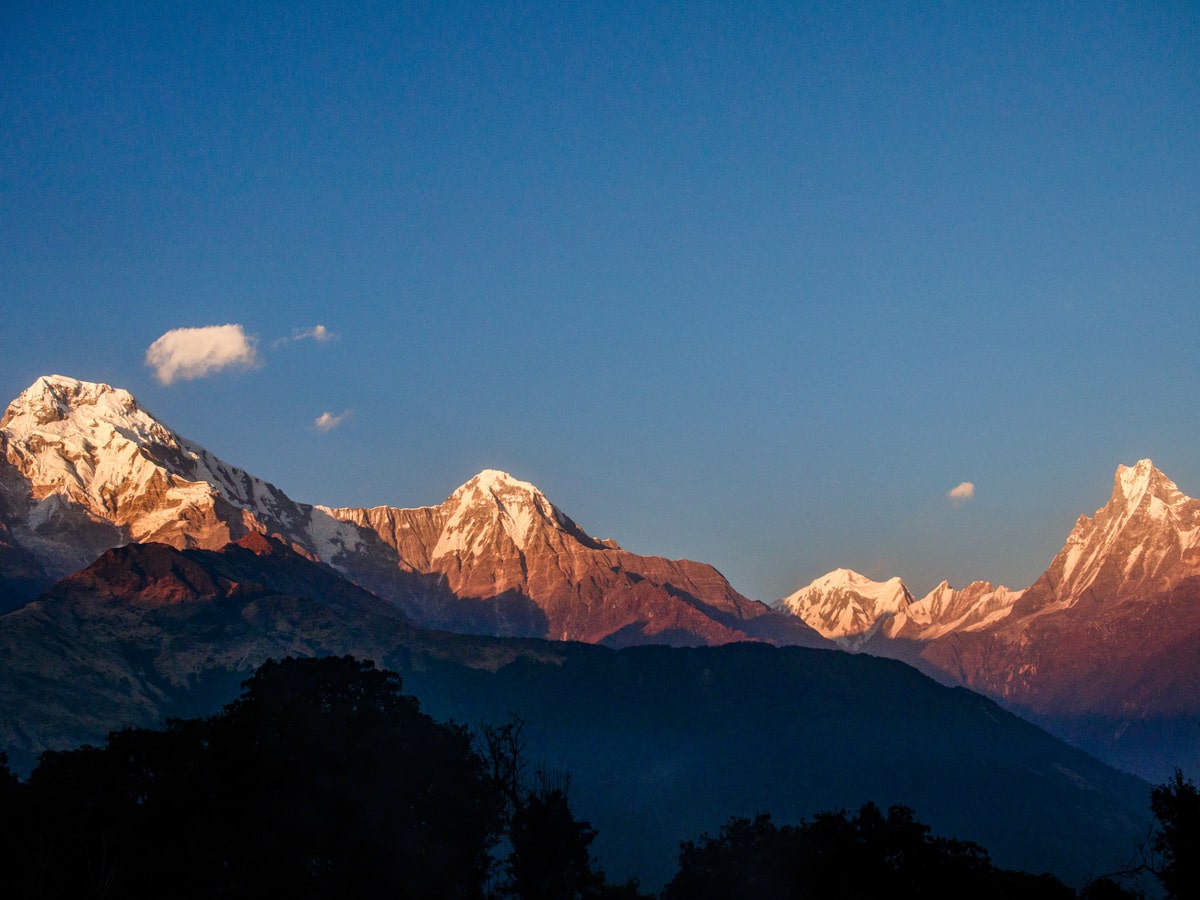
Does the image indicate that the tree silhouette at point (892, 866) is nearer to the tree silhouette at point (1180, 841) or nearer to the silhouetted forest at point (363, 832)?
the silhouetted forest at point (363, 832)

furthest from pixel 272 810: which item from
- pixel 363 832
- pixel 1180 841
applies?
pixel 1180 841

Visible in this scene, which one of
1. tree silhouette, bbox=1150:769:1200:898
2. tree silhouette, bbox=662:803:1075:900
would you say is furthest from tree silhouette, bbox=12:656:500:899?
tree silhouette, bbox=1150:769:1200:898

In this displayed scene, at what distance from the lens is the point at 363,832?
104 m

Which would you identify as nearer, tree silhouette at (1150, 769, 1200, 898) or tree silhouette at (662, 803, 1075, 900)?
tree silhouette at (1150, 769, 1200, 898)

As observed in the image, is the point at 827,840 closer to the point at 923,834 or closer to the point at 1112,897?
the point at 923,834

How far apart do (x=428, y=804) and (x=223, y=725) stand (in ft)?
63.2

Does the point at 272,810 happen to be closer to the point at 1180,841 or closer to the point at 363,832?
the point at 363,832

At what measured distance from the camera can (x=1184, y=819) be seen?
3100 inches

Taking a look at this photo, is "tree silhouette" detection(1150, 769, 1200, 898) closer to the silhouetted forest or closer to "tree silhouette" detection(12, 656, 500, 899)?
the silhouetted forest

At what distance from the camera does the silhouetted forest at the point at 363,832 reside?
286 feet

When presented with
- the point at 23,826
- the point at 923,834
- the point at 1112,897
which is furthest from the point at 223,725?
the point at 1112,897

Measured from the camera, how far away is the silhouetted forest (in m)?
87.2

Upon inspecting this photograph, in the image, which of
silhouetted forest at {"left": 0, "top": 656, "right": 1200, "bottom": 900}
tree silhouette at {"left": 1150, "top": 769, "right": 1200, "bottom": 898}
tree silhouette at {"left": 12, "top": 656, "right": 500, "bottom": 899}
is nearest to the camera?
tree silhouette at {"left": 1150, "top": 769, "right": 1200, "bottom": 898}

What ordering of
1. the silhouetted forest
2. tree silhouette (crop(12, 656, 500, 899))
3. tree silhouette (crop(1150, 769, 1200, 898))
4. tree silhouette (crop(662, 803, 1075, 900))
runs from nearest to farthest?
tree silhouette (crop(1150, 769, 1200, 898)), the silhouetted forest, tree silhouette (crop(662, 803, 1075, 900)), tree silhouette (crop(12, 656, 500, 899))
